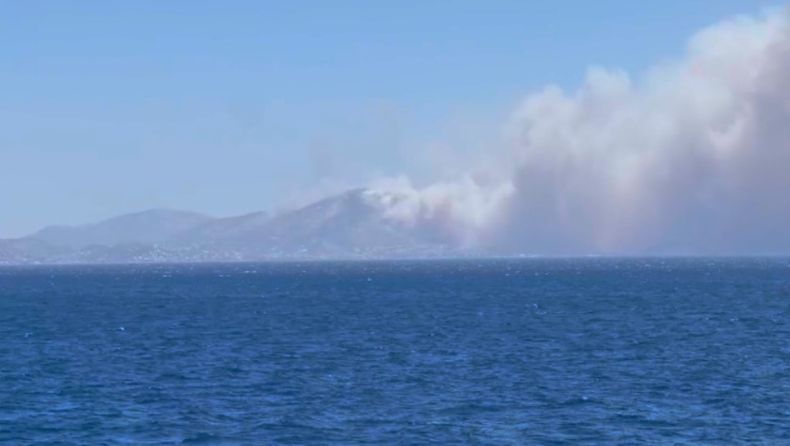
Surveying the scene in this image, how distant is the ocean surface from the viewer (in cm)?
5303

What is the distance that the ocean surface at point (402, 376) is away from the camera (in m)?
53.0

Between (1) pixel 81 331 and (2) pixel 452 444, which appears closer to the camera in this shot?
(2) pixel 452 444

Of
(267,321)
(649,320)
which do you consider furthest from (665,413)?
(267,321)

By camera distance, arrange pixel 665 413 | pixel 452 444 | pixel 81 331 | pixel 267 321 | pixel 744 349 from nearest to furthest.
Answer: pixel 452 444 → pixel 665 413 → pixel 744 349 → pixel 81 331 → pixel 267 321

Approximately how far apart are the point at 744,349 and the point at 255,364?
35.6 meters

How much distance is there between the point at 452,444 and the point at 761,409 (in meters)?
17.5

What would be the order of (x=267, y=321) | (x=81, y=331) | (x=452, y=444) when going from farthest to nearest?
(x=267, y=321)
(x=81, y=331)
(x=452, y=444)

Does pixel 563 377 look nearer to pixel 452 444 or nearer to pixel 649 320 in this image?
pixel 452 444

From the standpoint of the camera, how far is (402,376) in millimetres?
70500

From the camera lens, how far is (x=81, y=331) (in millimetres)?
106312

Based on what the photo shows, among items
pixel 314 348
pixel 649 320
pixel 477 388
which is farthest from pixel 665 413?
pixel 649 320

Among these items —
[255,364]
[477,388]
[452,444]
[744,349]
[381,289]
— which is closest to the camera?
[452,444]

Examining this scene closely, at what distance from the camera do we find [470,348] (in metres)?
86.5

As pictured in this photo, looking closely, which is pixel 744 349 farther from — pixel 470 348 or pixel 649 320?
pixel 649 320
